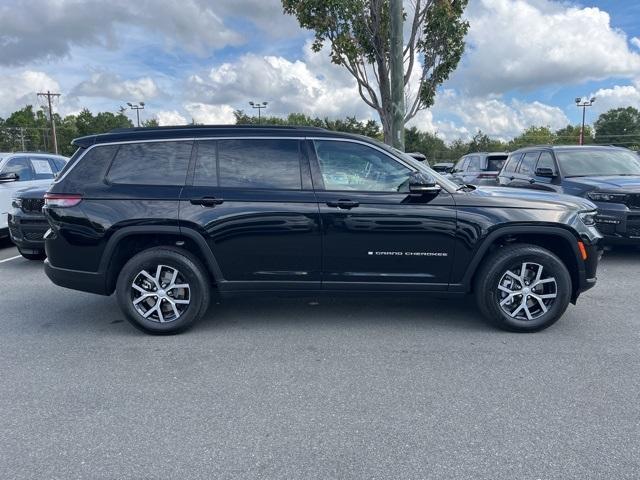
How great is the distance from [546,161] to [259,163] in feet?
20.5

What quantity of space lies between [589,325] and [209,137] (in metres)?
4.11

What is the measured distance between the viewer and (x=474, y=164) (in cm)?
1541

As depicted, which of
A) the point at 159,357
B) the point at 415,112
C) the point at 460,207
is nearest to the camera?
the point at 159,357

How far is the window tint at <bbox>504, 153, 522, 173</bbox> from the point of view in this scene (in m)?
9.54

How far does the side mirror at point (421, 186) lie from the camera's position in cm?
406

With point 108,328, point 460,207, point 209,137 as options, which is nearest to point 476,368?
point 460,207

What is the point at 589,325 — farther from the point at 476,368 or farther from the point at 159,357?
the point at 159,357

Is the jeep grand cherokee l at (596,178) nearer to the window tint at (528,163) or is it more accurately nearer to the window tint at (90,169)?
the window tint at (528,163)

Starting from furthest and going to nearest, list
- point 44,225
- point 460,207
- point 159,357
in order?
point 44,225, point 460,207, point 159,357

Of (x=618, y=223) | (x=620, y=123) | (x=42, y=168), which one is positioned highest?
(x=620, y=123)

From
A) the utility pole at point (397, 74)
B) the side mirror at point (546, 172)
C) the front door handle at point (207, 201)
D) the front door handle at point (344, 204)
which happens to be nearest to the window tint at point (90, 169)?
the front door handle at point (207, 201)

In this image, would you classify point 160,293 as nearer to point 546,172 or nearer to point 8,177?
point 8,177

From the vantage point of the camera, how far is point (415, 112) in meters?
15.0

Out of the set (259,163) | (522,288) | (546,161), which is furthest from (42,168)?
(546,161)
